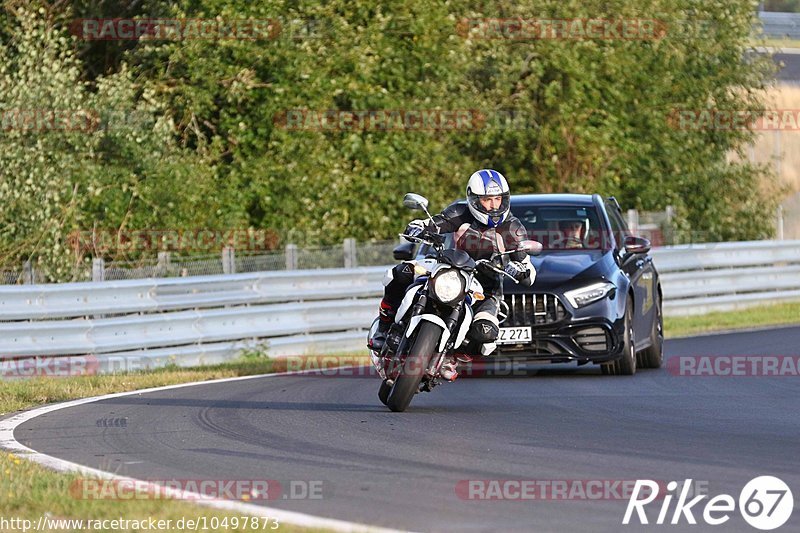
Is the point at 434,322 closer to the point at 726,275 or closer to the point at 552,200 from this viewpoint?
the point at 552,200

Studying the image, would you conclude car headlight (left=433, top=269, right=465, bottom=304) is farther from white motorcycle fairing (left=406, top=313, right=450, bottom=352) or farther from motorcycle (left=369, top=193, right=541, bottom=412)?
white motorcycle fairing (left=406, top=313, right=450, bottom=352)

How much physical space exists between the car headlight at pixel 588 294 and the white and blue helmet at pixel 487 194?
264 cm

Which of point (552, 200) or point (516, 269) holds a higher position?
point (552, 200)

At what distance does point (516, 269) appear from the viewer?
11.2 meters

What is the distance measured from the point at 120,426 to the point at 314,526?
15.1 feet

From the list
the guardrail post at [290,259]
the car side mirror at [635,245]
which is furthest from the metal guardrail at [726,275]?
the car side mirror at [635,245]

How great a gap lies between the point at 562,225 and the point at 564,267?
0.90m

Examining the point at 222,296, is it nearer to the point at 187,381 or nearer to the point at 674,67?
the point at 187,381

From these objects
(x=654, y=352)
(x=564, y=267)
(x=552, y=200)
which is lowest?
(x=654, y=352)

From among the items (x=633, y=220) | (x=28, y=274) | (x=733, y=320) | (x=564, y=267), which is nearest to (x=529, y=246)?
(x=564, y=267)

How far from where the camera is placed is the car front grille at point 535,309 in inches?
547

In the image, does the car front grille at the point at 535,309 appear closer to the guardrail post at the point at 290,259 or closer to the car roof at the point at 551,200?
the car roof at the point at 551,200

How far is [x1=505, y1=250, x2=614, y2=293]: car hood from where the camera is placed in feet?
46.0

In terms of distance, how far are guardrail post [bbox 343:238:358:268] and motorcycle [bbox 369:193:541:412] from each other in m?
9.76
